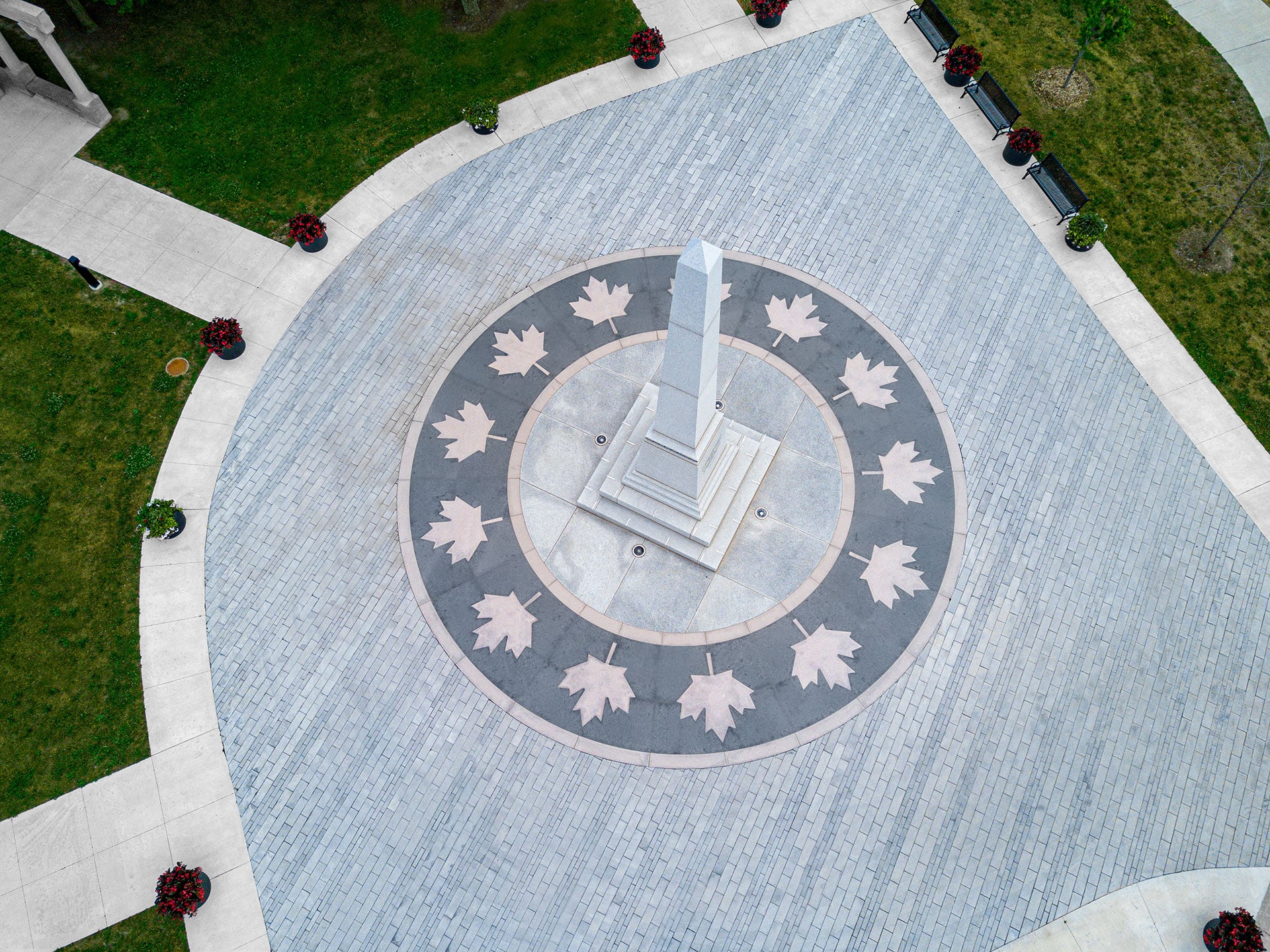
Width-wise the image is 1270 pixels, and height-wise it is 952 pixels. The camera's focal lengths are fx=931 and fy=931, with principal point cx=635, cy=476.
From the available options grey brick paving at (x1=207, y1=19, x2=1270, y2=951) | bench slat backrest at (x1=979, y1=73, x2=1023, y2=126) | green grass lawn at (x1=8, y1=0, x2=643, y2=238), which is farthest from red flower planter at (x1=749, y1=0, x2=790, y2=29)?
bench slat backrest at (x1=979, y1=73, x2=1023, y2=126)

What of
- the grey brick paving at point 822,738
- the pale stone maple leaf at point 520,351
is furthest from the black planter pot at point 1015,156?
the pale stone maple leaf at point 520,351

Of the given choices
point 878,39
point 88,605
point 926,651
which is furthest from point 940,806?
point 878,39

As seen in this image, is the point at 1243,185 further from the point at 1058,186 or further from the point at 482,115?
the point at 482,115

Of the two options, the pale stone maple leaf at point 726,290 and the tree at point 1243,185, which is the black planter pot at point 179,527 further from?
the tree at point 1243,185

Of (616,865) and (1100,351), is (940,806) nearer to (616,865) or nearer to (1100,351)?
(616,865)

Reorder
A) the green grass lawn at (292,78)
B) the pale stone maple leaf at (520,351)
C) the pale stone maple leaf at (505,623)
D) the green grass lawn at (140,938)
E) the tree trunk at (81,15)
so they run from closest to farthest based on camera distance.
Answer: the green grass lawn at (140,938), the pale stone maple leaf at (505,623), the pale stone maple leaf at (520,351), the green grass lawn at (292,78), the tree trunk at (81,15)

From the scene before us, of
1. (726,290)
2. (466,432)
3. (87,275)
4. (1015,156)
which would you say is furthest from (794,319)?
(87,275)
